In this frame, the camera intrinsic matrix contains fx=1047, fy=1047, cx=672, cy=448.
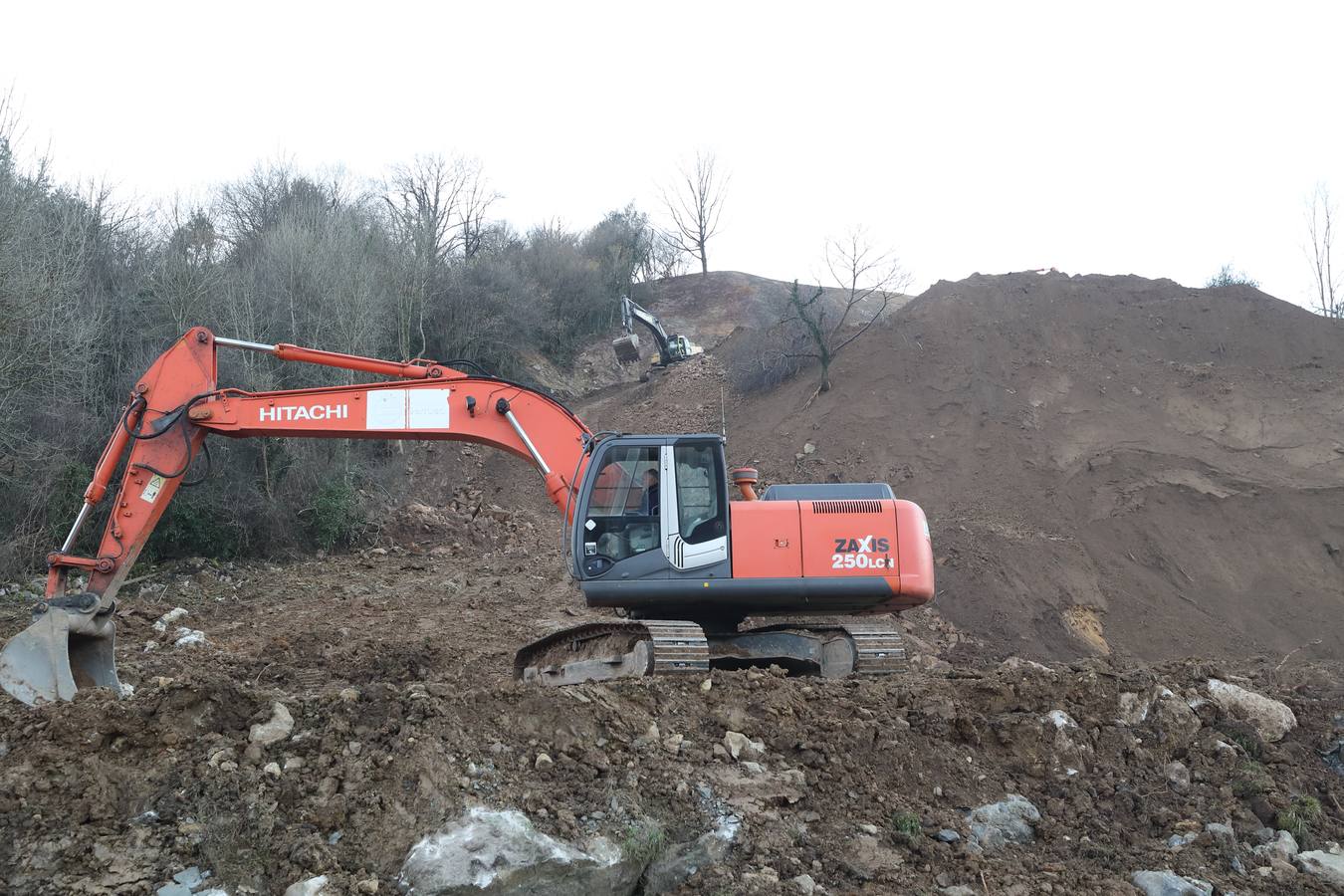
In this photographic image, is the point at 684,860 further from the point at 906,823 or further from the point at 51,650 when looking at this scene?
the point at 51,650

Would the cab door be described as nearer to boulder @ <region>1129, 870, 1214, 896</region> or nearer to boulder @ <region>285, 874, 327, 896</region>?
boulder @ <region>1129, 870, 1214, 896</region>

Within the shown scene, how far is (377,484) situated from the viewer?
19094 mm

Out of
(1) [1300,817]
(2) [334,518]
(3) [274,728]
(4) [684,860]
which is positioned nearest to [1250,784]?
(1) [1300,817]

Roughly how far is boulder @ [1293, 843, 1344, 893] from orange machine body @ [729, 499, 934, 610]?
10.2 feet

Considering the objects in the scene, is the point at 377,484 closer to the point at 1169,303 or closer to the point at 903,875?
the point at 903,875

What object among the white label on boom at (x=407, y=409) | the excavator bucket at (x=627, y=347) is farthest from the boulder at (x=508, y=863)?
the excavator bucket at (x=627, y=347)

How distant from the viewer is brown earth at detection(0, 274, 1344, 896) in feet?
16.8

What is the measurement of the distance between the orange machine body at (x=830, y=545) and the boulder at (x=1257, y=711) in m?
2.18

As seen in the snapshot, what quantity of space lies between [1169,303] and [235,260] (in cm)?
2001

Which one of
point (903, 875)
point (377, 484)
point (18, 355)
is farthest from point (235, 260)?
point (903, 875)

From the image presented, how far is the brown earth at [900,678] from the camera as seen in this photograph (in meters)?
5.12

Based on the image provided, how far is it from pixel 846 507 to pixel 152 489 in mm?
5278

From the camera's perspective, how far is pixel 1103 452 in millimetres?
18266

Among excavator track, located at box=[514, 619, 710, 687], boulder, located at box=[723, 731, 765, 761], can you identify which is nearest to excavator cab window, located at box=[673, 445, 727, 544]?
excavator track, located at box=[514, 619, 710, 687]
